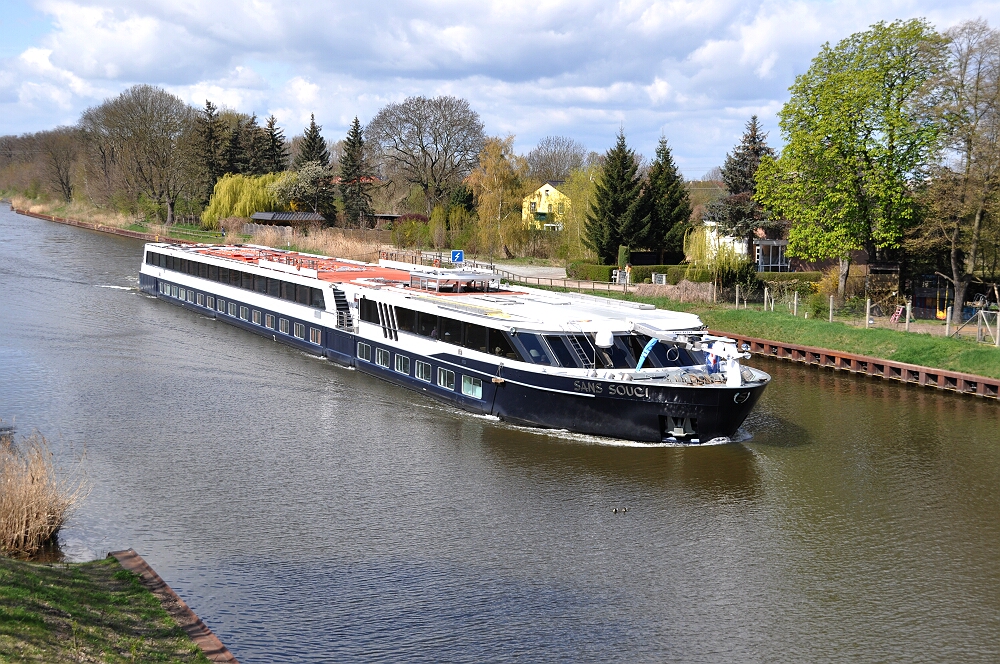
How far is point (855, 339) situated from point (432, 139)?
60.2 m

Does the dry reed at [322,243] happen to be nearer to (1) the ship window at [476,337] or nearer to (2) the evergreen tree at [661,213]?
(2) the evergreen tree at [661,213]

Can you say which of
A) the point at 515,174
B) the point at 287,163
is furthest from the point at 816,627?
the point at 287,163

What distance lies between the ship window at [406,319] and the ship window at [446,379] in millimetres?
2574

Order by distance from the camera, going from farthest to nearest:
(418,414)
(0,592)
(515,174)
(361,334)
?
(515,174), (361,334), (418,414), (0,592)

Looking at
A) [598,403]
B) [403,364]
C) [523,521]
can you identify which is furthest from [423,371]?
[523,521]

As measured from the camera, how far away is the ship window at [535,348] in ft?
88.3

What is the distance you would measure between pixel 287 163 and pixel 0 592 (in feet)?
333

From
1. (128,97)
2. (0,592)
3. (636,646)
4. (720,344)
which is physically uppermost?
(128,97)

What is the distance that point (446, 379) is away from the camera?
30688mm

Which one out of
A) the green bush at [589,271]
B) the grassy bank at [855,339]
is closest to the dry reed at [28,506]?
the grassy bank at [855,339]

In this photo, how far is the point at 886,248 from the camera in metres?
47.2

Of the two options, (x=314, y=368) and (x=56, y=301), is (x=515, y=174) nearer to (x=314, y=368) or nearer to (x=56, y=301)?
(x=56, y=301)

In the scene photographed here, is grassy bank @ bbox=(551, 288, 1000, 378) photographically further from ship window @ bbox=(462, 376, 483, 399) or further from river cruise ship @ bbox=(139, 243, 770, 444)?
ship window @ bbox=(462, 376, 483, 399)

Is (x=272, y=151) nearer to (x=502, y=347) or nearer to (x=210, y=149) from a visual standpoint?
(x=210, y=149)
